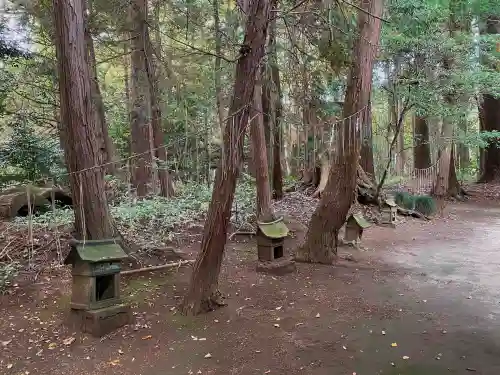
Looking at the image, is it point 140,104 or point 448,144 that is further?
point 448,144

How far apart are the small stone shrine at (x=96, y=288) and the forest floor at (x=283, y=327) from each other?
0.14m

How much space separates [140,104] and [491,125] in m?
14.1

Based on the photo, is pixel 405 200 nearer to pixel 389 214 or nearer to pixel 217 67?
pixel 389 214

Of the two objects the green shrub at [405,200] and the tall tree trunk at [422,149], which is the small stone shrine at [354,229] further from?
the tall tree trunk at [422,149]

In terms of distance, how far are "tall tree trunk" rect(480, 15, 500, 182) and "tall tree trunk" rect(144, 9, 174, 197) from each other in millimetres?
13099

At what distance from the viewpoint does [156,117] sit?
411 inches

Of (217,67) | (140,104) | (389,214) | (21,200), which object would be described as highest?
(217,67)

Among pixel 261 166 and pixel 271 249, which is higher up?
pixel 261 166

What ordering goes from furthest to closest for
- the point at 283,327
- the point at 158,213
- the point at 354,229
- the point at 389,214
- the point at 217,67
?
1. the point at 389,214
2. the point at 217,67
3. the point at 354,229
4. the point at 158,213
5. the point at 283,327

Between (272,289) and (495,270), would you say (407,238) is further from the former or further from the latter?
(272,289)

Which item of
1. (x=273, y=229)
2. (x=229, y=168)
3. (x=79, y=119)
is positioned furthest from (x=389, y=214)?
(x=79, y=119)

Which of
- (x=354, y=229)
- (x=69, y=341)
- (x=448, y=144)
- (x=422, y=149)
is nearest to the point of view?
(x=69, y=341)

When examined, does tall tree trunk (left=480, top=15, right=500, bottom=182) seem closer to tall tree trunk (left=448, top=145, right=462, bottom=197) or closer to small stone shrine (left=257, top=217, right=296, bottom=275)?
tall tree trunk (left=448, top=145, right=462, bottom=197)

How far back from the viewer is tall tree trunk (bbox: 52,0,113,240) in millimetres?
5422
